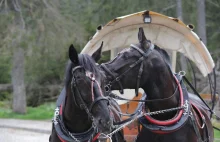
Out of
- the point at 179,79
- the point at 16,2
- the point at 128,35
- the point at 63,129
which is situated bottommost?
the point at 63,129

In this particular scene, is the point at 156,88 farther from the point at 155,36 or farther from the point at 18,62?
the point at 18,62

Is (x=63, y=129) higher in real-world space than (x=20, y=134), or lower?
higher

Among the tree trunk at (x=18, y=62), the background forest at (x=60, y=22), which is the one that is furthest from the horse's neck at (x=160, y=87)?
the tree trunk at (x=18, y=62)

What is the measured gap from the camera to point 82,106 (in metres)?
5.47

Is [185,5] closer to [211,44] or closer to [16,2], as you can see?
[211,44]

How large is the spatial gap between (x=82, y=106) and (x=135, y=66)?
930 mm

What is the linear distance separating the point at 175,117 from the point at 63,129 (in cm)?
132

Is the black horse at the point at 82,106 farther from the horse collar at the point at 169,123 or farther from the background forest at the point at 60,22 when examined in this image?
the background forest at the point at 60,22

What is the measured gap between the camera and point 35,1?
22156 mm

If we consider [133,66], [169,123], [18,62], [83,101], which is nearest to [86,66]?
[83,101]

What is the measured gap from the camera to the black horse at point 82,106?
17.4 feet

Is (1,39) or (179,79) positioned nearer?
(179,79)

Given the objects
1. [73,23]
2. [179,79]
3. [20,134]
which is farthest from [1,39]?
[179,79]

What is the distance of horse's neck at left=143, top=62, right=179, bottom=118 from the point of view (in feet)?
20.4
